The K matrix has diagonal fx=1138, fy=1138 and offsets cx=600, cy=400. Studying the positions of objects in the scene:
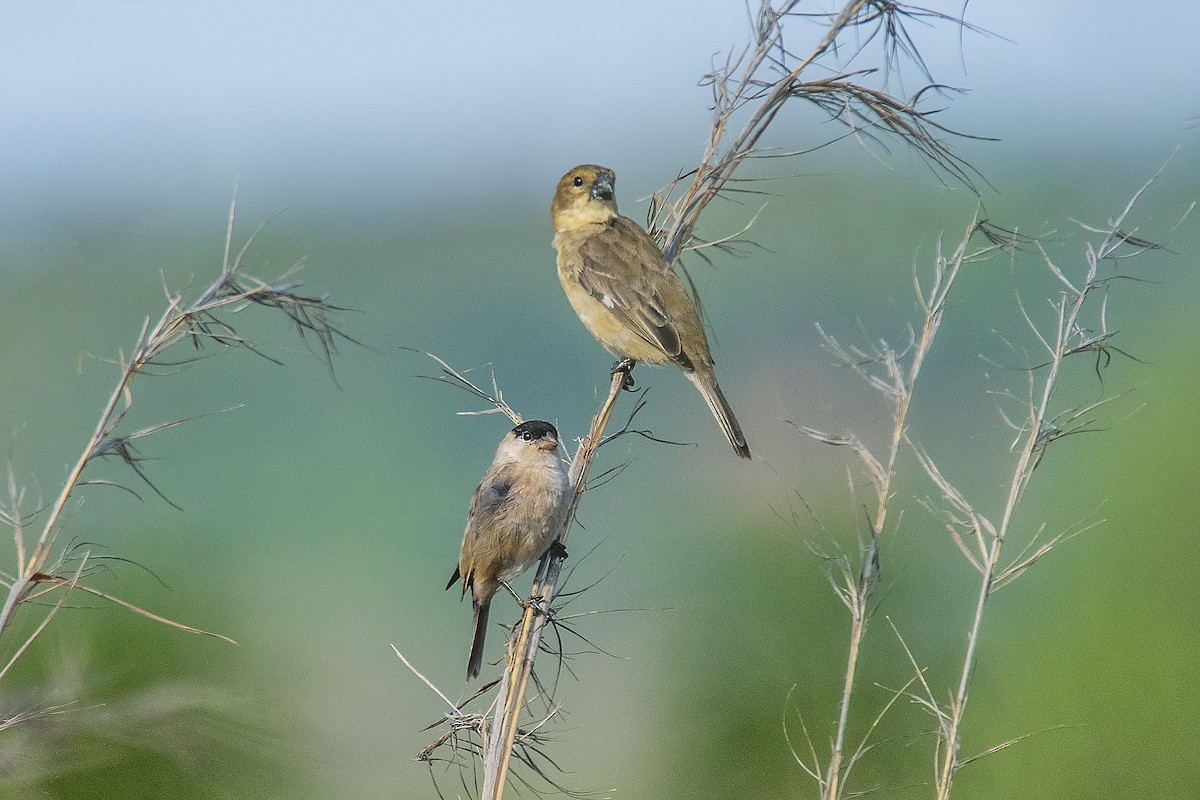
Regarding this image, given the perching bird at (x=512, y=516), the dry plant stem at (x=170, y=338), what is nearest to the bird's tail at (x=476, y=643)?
the perching bird at (x=512, y=516)

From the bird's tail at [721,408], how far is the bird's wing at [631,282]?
0.72ft

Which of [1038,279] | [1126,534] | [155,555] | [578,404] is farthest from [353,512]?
[1126,534]

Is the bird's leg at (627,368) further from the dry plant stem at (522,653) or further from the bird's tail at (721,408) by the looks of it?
the dry plant stem at (522,653)

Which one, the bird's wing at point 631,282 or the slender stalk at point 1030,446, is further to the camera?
the bird's wing at point 631,282

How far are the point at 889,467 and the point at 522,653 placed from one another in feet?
3.42

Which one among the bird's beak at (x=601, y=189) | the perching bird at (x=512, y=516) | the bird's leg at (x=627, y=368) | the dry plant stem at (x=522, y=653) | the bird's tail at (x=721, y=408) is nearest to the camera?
the dry plant stem at (x=522, y=653)

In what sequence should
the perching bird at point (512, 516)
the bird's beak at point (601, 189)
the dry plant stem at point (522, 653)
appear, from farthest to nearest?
the bird's beak at point (601, 189) < the perching bird at point (512, 516) < the dry plant stem at point (522, 653)

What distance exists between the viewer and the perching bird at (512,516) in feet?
15.6

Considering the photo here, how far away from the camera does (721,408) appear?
523cm

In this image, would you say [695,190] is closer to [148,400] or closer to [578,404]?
[578,404]

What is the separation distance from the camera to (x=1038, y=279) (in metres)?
48.8

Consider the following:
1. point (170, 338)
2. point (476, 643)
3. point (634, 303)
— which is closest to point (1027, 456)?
point (170, 338)

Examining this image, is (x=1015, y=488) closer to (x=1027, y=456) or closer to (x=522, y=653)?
(x=1027, y=456)

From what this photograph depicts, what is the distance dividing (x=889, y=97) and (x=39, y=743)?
8.91 feet
